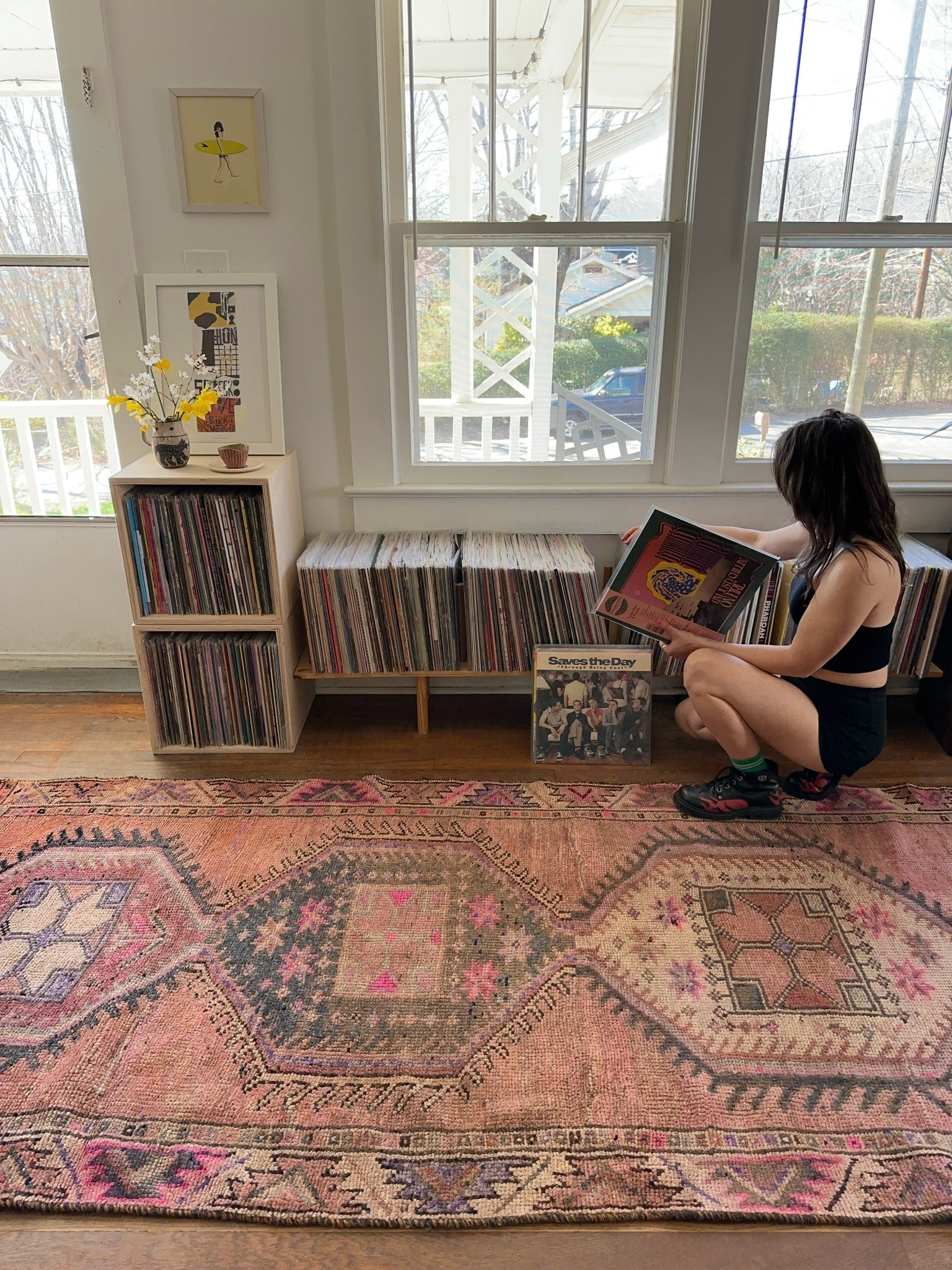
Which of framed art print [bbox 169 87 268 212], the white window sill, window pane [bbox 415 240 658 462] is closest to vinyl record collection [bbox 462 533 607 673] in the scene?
the white window sill

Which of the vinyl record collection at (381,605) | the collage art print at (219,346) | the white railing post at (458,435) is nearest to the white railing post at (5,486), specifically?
the collage art print at (219,346)

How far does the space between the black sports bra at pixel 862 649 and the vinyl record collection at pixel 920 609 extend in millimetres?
463

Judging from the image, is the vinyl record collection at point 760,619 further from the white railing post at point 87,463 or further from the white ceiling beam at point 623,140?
the white railing post at point 87,463

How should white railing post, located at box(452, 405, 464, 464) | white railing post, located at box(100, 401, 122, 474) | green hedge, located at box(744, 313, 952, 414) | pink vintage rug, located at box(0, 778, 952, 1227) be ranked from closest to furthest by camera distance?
pink vintage rug, located at box(0, 778, 952, 1227) < green hedge, located at box(744, 313, 952, 414) < white railing post, located at box(452, 405, 464, 464) < white railing post, located at box(100, 401, 122, 474)

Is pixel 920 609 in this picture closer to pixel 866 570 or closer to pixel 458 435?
pixel 866 570

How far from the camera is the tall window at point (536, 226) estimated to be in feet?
7.34

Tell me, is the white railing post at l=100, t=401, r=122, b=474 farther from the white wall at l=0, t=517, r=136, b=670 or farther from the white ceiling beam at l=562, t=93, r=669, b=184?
the white ceiling beam at l=562, t=93, r=669, b=184

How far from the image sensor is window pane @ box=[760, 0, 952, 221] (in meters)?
2.22

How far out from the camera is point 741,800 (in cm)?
219

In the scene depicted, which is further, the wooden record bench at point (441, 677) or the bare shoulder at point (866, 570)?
the wooden record bench at point (441, 677)

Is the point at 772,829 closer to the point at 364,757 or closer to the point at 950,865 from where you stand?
the point at 950,865

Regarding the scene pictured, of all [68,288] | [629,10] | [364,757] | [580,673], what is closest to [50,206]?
[68,288]

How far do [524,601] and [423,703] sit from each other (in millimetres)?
464

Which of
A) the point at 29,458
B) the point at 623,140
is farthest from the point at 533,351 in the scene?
the point at 29,458
